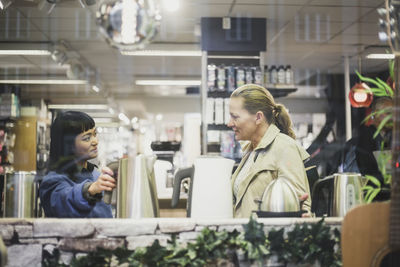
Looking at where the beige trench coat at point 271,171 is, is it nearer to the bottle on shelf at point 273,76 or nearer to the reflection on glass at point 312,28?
the reflection on glass at point 312,28

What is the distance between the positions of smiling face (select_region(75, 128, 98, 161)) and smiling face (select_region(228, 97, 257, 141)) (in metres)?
0.71

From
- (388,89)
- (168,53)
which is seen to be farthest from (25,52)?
(388,89)

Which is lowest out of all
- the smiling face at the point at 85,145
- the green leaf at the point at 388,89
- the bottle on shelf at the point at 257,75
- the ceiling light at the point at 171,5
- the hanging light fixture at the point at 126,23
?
the smiling face at the point at 85,145

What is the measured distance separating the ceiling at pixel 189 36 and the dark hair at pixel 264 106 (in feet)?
3.92

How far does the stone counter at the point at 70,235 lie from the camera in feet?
6.13

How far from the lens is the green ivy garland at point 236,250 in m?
1.82

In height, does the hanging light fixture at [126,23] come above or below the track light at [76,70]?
below

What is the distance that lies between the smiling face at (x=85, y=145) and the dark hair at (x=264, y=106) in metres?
0.75

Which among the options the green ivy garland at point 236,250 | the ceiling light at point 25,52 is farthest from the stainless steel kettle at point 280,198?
the ceiling light at point 25,52

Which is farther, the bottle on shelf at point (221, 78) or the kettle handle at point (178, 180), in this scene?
the bottle on shelf at point (221, 78)

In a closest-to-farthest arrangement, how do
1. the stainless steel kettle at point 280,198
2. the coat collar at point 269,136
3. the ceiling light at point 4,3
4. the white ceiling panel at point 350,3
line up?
1. the stainless steel kettle at point 280,198
2. the coat collar at point 269,136
3. the ceiling light at point 4,3
4. the white ceiling panel at point 350,3

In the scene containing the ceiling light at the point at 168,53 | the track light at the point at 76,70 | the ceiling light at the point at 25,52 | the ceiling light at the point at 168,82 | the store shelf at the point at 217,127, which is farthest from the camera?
the ceiling light at the point at 168,82

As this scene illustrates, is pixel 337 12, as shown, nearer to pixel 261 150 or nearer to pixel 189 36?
pixel 189 36

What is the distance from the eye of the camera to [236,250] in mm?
1889
